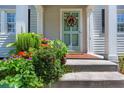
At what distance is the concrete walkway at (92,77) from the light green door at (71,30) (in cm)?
617

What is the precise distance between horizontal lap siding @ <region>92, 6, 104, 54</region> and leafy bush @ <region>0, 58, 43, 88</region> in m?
7.25

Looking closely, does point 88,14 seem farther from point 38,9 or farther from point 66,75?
point 66,75

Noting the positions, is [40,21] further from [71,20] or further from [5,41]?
[5,41]

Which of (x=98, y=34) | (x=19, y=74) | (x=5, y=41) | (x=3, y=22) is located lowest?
(x=19, y=74)

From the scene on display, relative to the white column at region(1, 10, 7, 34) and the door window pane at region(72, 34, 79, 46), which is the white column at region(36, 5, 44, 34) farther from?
the white column at region(1, 10, 7, 34)

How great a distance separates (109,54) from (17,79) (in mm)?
4848

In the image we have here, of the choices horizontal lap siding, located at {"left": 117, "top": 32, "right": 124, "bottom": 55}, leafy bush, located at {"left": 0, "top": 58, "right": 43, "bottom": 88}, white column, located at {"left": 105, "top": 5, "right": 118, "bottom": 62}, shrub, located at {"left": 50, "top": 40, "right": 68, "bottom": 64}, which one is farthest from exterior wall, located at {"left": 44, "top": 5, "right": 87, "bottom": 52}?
leafy bush, located at {"left": 0, "top": 58, "right": 43, "bottom": 88}

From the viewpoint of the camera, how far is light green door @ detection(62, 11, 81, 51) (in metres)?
15.0

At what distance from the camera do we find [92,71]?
28.7 ft

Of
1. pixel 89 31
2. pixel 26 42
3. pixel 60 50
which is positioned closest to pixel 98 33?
pixel 89 31

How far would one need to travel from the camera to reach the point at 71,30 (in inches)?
595

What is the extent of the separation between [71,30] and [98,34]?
140 cm

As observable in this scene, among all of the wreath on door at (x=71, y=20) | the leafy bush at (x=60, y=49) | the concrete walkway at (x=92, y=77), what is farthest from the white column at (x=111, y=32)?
the wreath on door at (x=71, y=20)

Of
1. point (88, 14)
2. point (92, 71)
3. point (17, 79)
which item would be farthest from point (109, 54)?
point (17, 79)
